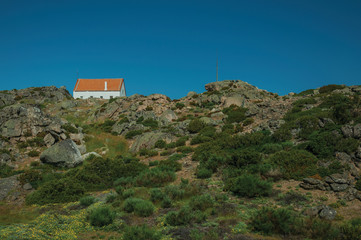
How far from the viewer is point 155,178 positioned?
1833 cm

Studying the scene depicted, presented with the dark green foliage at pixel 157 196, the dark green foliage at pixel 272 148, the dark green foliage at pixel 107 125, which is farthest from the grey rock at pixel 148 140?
the dark green foliage at pixel 157 196

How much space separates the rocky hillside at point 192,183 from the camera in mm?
10328

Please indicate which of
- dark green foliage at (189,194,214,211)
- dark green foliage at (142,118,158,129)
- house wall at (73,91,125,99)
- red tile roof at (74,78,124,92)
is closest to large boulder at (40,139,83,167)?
dark green foliage at (189,194,214,211)

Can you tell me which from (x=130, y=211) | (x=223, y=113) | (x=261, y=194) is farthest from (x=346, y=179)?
(x=223, y=113)

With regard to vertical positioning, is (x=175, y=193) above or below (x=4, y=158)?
below

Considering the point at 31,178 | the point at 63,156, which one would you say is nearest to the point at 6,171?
the point at 63,156

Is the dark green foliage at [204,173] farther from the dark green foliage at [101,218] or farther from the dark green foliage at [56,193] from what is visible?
the dark green foliage at [56,193]

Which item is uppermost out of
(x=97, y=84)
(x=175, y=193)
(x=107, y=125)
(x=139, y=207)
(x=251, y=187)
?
(x=97, y=84)

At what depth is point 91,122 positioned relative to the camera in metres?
48.6

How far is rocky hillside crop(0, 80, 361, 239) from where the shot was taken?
10.3m

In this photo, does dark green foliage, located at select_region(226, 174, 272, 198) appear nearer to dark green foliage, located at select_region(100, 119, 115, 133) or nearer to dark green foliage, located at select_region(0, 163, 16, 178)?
dark green foliage, located at select_region(0, 163, 16, 178)

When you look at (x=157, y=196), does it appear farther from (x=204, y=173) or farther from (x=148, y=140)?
(x=148, y=140)

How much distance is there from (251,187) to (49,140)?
27059mm

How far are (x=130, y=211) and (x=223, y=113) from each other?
3184 centimetres
